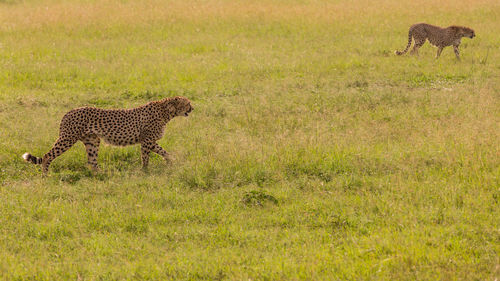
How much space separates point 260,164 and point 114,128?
6.53 ft

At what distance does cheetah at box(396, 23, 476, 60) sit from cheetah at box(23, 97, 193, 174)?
25.9 feet

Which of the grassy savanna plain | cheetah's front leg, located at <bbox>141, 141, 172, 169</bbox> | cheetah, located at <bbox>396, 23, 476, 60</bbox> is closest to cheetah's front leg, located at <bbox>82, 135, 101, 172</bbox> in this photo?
the grassy savanna plain

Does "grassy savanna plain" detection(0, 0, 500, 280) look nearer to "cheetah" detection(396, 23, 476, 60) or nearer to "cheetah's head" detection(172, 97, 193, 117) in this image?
"cheetah" detection(396, 23, 476, 60)

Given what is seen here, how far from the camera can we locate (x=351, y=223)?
6.30 meters

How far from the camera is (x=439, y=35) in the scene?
14492mm

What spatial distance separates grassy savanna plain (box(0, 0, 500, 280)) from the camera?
566 centimetres

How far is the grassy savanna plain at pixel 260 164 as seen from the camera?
5.66 m

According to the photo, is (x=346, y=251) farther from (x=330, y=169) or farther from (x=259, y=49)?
(x=259, y=49)

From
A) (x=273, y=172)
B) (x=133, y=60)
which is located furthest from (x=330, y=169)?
(x=133, y=60)

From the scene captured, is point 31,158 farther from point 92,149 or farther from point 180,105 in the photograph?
point 180,105

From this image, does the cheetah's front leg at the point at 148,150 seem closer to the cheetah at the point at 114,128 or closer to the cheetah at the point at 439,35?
the cheetah at the point at 114,128

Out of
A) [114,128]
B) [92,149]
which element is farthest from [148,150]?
[92,149]

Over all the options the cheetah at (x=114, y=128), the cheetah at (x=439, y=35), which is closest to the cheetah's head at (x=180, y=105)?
the cheetah at (x=114, y=128)

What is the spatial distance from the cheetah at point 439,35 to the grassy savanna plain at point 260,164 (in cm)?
40
